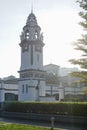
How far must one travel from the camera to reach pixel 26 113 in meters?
41.9

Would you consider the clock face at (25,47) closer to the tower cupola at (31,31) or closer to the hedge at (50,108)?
the tower cupola at (31,31)

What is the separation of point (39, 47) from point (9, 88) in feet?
45.6

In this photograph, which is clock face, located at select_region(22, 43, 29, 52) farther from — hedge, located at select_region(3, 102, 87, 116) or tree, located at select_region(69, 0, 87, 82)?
tree, located at select_region(69, 0, 87, 82)

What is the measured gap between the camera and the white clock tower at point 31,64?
5669cm

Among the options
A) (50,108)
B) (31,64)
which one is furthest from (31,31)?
(50,108)

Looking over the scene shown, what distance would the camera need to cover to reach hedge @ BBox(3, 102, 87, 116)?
33688 mm

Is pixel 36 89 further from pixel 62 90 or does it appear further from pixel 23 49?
pixel 62 90

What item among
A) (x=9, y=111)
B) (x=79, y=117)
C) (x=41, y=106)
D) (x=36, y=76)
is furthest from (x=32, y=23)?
(x=79, y=117)

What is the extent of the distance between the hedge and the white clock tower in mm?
8928

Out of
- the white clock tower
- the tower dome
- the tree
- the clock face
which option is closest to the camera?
the tree

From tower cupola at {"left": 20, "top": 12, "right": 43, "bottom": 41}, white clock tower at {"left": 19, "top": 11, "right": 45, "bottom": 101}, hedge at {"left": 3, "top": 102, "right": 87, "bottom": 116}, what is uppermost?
tower cupola at {"left": 20, "top": 12, "right": 43, "bottom": 41}

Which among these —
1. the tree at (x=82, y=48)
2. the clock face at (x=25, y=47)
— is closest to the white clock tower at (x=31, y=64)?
the clock face at (x=25, y=47)

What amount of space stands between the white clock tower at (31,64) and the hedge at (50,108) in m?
8.93

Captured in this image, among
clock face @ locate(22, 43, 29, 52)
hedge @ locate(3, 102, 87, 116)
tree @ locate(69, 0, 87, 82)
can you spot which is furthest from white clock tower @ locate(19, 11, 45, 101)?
tree @ locate(69, 0, 87, 82)
